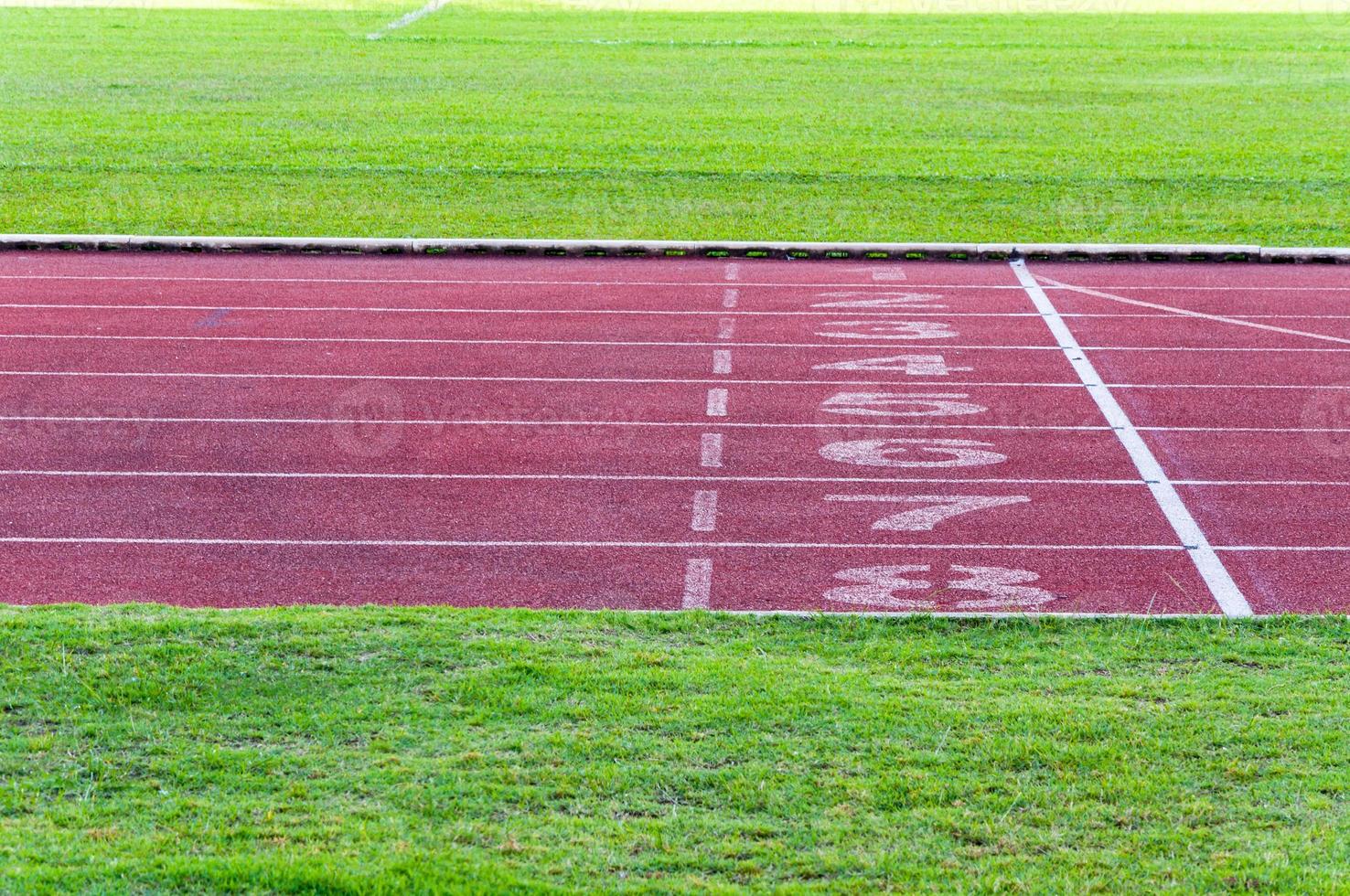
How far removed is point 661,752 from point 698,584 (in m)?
2.55

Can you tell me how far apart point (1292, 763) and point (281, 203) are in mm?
15189

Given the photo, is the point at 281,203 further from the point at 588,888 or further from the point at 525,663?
the point at 588,888

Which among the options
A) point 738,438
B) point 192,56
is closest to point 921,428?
point 738,438

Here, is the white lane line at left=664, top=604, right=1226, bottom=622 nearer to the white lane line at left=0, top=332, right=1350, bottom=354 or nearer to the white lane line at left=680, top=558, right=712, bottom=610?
the white lane line at left=680, top=558, right=712, bottom=610

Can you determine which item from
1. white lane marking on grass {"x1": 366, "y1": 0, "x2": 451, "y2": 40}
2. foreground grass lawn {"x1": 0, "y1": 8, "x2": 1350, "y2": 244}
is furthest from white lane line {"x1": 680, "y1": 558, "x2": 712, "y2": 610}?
white lane marking on grass {"x1": 366, "y1": 0, "x2": 451, "y2": 40}

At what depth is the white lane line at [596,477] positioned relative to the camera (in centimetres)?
1005

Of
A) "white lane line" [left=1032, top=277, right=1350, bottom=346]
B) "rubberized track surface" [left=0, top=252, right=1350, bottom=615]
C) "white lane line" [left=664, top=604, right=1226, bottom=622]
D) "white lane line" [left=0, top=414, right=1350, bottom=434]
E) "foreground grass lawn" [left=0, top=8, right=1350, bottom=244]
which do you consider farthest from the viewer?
"foreground grass lawn" [left=0, top=8, right=1350, bottom=244]

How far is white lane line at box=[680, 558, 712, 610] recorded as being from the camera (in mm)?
8156

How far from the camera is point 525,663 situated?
670 centimetres

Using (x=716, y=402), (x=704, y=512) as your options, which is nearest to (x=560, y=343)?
(x=716, y=402)

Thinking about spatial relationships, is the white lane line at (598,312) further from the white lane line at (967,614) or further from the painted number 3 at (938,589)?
the white lane line at (967,614)

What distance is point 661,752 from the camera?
19.3 ft

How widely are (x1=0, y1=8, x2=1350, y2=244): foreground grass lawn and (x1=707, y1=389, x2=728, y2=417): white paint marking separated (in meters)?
5.86

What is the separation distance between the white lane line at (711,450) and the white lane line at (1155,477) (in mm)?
2796
